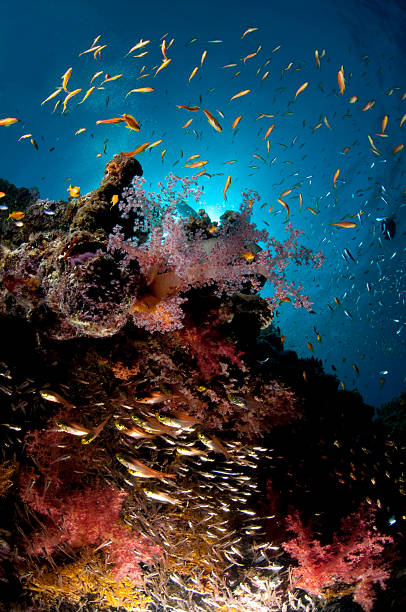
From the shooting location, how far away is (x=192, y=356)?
4.55m

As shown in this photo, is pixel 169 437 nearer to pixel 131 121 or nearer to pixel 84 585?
pixel 84 585

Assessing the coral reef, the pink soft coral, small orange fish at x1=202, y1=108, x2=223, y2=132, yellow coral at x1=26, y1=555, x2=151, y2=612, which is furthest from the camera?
small orange fish at x1=202, y1=108, x2=223, y2=132

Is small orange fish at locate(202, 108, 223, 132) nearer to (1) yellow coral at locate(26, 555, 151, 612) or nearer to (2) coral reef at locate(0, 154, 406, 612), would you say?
(2) coral reef at locate(0, 154, 406, 612)

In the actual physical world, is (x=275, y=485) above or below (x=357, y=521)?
above

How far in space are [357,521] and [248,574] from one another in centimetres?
223

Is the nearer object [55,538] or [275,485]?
[55,538]

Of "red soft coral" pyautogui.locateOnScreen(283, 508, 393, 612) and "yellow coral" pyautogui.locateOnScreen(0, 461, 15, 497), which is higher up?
"yellow coral" pyautogui.locateOnScreen(0, 461, 15, 497)

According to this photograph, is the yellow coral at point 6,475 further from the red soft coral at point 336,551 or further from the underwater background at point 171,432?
the red soft coral at point 336,551

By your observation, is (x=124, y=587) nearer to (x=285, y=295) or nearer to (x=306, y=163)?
(x=285, y=295)

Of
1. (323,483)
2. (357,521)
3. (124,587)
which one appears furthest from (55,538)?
Answer: (357,521)

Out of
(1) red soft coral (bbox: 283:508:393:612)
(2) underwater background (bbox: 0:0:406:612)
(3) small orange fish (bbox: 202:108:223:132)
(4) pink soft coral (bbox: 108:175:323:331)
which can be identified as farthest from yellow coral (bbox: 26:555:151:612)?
(3) small orange fish (bbox: 202:108:223:132)

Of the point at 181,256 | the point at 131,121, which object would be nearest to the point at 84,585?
the point at 181,256

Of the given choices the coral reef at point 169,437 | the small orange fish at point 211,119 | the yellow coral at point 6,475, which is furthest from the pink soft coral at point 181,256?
the yellow coral at point 6,475

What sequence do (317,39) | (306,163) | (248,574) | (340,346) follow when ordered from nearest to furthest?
1. (248,574)
2. (317,39)
3. (306,163)
4. (340,346)
